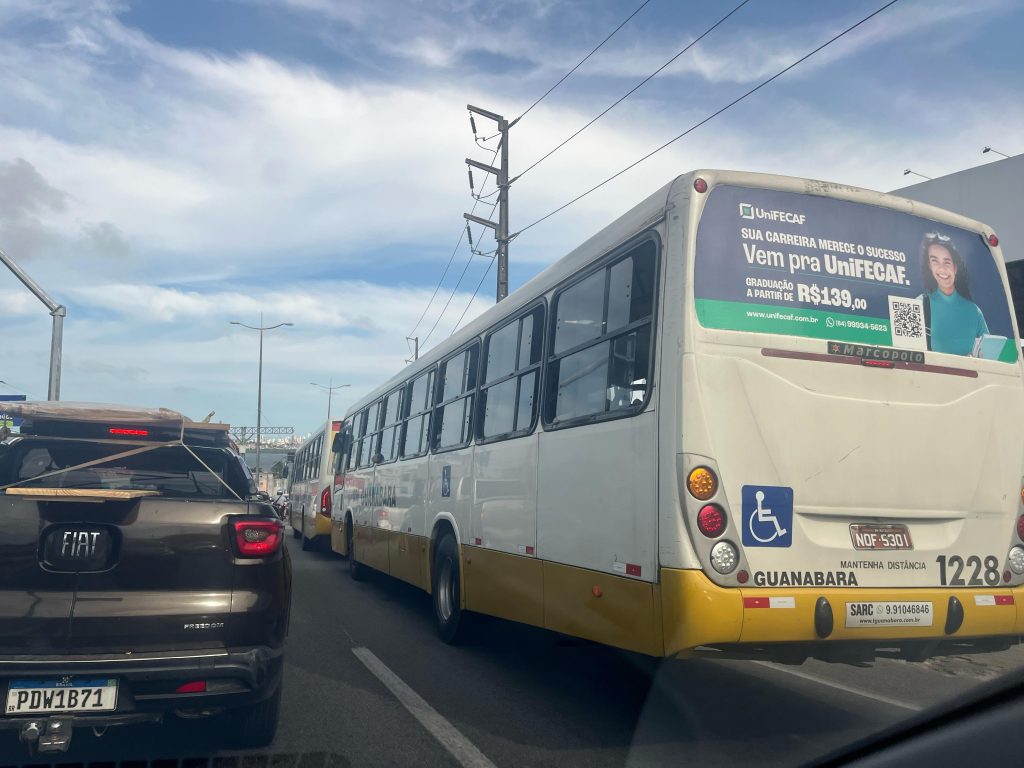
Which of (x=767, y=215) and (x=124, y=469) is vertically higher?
(x=767, y=215)

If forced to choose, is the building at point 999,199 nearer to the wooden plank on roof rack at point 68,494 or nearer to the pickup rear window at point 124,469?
the pickup rear window at point 124,469

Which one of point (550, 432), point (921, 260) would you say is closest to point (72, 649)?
point (550, 432)

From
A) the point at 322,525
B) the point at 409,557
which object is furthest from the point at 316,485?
the point at 409,557

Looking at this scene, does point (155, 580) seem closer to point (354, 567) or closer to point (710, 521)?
point (710, 521)

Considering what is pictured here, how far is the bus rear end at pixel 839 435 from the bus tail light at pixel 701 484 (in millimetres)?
10

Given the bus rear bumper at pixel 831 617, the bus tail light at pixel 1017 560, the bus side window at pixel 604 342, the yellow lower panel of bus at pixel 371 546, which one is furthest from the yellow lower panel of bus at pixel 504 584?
the yellow lower panel of bus at pixel 371 546

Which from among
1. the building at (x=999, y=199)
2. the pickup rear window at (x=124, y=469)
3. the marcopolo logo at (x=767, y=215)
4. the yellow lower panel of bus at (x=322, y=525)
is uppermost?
the building at (x=999, y=199)

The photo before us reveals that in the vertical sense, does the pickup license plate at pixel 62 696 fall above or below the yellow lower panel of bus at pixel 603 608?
below

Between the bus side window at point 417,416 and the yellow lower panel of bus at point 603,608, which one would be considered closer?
the yellow lower panel of bus at point 603,608

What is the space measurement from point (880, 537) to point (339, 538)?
40.5 feet

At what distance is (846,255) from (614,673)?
3.86 meters

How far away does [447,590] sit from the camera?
868 cm

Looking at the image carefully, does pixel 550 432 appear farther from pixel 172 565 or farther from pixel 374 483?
pixel 374 483

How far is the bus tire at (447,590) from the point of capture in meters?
8.23
